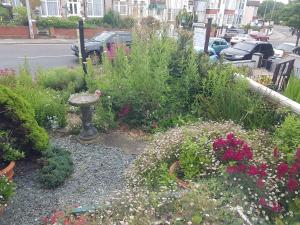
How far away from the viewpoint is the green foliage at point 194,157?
11.2 feet

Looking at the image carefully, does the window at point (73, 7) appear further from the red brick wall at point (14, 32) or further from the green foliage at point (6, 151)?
the green foliage at point (6, 151)

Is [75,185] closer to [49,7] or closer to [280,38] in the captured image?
[49,7]

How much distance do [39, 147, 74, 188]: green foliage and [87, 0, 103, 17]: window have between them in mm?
27399

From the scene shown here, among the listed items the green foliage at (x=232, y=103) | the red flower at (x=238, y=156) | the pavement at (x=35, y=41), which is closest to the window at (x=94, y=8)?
the pavement at (x=35, y=41)

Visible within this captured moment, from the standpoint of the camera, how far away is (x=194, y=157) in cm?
349

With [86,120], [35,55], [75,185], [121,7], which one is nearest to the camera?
[75,185]

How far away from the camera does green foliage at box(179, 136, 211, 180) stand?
342cm

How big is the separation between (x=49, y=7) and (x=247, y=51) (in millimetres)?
21043

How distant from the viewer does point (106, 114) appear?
5.28 meters

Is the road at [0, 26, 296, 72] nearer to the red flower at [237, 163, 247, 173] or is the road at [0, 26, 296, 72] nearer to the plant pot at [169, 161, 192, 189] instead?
the plant pot at [169, 161, 192, 189]

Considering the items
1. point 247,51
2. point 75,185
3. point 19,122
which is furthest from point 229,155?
point 247,51

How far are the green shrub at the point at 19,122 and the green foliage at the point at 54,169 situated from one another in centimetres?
20

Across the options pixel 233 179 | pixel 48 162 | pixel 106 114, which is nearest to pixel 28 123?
pixel 48 162

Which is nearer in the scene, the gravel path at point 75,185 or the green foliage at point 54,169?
the gravel path at point 75,185
